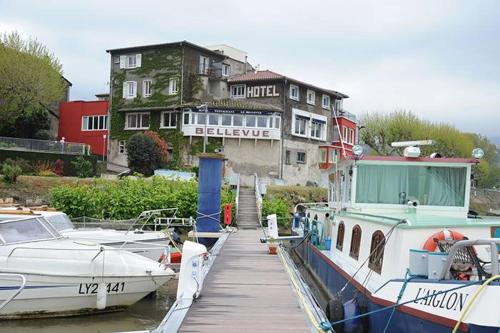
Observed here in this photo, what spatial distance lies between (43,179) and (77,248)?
82.0ft

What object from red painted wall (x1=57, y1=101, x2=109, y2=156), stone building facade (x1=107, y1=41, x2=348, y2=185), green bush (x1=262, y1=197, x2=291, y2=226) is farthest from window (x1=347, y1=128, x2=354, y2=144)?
green bush (x1=262, y1=197, x2=291, y2=226)

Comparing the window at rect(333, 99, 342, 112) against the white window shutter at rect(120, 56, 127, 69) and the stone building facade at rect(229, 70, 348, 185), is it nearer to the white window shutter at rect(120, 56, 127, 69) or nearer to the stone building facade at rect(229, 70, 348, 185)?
the stone building facade at rect(229, 70, 348, 185)

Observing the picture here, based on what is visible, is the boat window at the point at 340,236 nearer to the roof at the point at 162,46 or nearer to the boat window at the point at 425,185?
the boat window at the point at 425,185

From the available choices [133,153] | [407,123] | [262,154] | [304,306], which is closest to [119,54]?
[133,153]

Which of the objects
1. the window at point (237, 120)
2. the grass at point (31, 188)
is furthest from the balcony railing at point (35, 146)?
the window at point (237, 120)

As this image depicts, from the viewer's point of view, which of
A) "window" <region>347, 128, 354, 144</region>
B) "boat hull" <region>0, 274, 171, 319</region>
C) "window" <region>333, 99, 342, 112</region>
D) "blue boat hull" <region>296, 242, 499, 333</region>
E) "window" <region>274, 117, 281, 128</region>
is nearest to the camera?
"blue boat hull" <region>296, 242, 499, 333</region>

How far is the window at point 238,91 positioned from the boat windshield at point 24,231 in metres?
39.1

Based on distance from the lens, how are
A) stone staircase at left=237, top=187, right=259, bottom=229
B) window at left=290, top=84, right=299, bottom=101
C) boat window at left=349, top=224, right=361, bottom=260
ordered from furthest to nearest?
window at left=290, top=84, right=299, bottom=101
stone staircase at left=237, top=187, right=259, bottom=229
boat window at left=349, top=224, right=361, bottom=260

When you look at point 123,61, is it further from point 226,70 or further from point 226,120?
point 226,120

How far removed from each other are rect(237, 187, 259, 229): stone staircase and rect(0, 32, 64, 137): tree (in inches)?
918

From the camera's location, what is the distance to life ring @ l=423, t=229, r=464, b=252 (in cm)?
929

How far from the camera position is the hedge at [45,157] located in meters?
40.1

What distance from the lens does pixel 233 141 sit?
4791cm

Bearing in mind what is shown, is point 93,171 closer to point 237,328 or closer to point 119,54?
point 119,54
